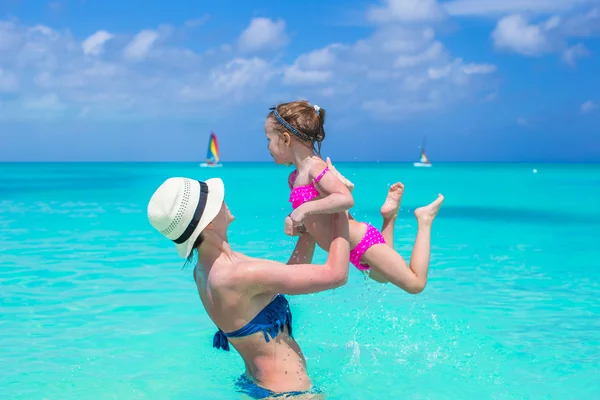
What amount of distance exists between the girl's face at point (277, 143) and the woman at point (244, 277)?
2.84 ft

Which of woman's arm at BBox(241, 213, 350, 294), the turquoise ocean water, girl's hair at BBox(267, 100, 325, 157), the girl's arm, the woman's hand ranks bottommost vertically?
the turquoise ocean water

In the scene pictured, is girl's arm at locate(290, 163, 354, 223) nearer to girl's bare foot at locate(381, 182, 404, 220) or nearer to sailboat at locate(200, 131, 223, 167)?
girl's bare foot at locate(381, 182, 404, 220)

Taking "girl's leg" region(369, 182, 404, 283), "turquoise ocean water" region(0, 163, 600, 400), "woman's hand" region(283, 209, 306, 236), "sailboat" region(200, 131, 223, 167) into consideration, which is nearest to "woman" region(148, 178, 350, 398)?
"woman's hand" region(283, 209, 306, 236)

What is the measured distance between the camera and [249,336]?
12.4ft

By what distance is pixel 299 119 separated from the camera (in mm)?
4539

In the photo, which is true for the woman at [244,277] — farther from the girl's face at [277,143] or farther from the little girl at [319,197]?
the girl's face at [277,143]

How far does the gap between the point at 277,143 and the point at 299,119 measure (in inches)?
9.4

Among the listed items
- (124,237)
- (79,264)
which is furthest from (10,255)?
(124,237)

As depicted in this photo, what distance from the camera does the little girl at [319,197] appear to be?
4273 mm

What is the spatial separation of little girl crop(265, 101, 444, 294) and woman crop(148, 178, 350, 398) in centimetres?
35

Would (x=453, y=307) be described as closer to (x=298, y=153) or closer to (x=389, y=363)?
(x=389, y=363)

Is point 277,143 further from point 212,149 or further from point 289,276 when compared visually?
point 212,149

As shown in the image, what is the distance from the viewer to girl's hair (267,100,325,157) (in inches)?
179

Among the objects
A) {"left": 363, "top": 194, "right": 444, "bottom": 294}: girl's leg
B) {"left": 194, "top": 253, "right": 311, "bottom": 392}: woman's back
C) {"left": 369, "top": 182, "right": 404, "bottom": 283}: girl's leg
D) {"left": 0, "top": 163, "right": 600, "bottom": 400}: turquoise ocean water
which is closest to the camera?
{"left": 194, "top": 253, "right": 311, "bottom": 392}: woman's back
